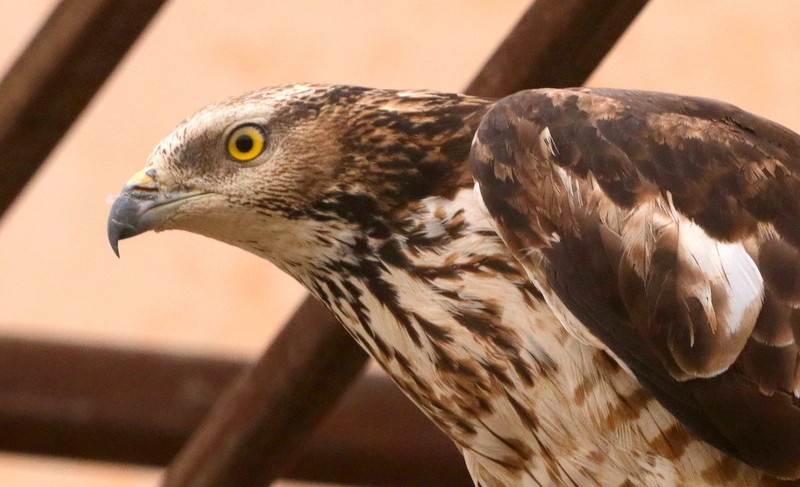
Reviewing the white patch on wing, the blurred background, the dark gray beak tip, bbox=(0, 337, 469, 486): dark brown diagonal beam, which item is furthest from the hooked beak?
the blurred background

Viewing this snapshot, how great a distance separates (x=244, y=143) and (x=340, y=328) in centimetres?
41

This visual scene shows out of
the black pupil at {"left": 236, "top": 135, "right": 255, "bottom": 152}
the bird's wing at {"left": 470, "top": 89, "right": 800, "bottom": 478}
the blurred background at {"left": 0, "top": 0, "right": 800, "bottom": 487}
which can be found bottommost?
the blurred background at {"left": 0, "top": 0, "right": 800, "bottom": 487}

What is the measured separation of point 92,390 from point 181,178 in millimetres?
1112

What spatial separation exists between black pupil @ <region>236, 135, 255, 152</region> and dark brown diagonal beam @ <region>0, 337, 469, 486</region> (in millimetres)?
1107

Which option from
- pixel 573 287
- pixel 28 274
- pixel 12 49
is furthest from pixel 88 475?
pixel 573 287

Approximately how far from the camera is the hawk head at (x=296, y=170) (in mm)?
1972

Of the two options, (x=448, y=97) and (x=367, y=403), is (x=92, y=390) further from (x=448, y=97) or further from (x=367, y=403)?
(x=448, y=97)

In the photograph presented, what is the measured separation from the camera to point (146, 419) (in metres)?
3.03

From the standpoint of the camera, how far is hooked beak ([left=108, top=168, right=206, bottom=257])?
6.57 ft

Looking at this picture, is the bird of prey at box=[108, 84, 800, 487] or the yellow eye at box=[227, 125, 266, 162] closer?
the bird of prey at box=[108, 84, 800, 487]

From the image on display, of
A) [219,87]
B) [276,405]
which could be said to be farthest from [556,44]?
[219,87]

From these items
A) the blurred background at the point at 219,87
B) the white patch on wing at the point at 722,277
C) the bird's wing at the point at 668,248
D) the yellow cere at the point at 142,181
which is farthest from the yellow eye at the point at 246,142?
the blurred background at the point at 219,87

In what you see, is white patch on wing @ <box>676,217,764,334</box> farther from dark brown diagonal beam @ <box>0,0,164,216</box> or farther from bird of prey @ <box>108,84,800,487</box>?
dark brown diagonal beam @ <box>0,0,164,216</box>

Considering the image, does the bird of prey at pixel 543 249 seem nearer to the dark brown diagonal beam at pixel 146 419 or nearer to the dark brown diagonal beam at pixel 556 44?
the dark brown diagonal beam at pixel 556 44
